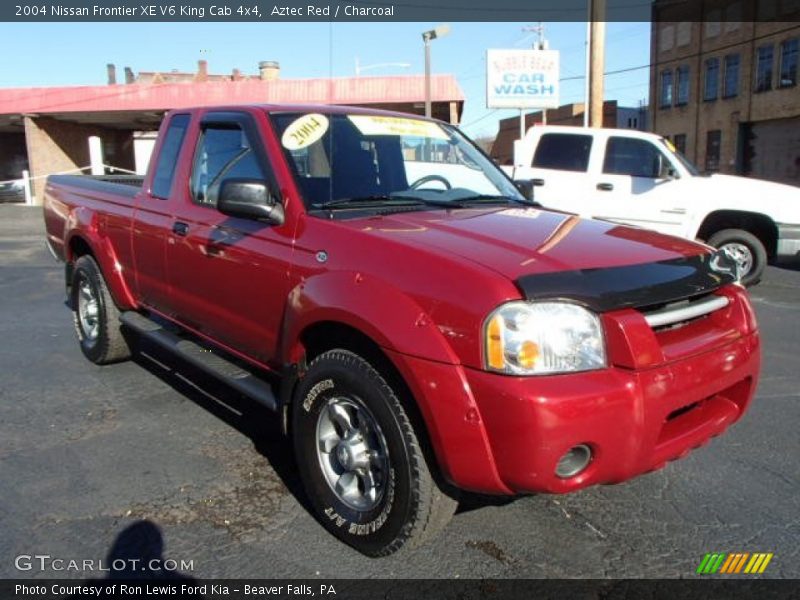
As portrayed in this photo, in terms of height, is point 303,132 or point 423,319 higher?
point 303,132

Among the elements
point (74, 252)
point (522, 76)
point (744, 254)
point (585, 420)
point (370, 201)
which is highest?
point (522, 76)

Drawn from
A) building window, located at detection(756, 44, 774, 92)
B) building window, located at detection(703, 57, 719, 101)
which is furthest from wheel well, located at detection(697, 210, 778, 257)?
building window, located at detection(703, 57, 719, 101)

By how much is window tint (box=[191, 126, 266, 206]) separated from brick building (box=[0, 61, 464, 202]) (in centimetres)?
1886

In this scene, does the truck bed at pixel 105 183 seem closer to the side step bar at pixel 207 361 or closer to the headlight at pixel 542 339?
the side step bar at pixel 207 361

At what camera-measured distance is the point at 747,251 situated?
919 centimetres

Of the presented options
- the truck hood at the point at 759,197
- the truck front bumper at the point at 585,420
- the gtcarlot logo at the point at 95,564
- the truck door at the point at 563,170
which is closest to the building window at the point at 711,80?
the truck door at the point at 563,170

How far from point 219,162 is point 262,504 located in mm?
1942

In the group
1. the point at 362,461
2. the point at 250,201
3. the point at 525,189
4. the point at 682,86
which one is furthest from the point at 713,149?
the point at 362,461

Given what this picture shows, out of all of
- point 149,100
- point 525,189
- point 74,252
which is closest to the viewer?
point 525,189

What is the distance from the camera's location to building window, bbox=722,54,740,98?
118 feet

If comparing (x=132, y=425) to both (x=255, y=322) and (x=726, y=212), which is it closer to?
(x=255, y=322)

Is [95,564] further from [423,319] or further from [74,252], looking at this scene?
[74,252]

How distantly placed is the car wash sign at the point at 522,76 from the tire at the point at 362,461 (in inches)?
948

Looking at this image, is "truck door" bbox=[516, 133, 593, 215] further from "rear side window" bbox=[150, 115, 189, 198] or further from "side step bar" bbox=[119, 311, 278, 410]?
"side step bar" bbox=[119, 311, 278, 410]
